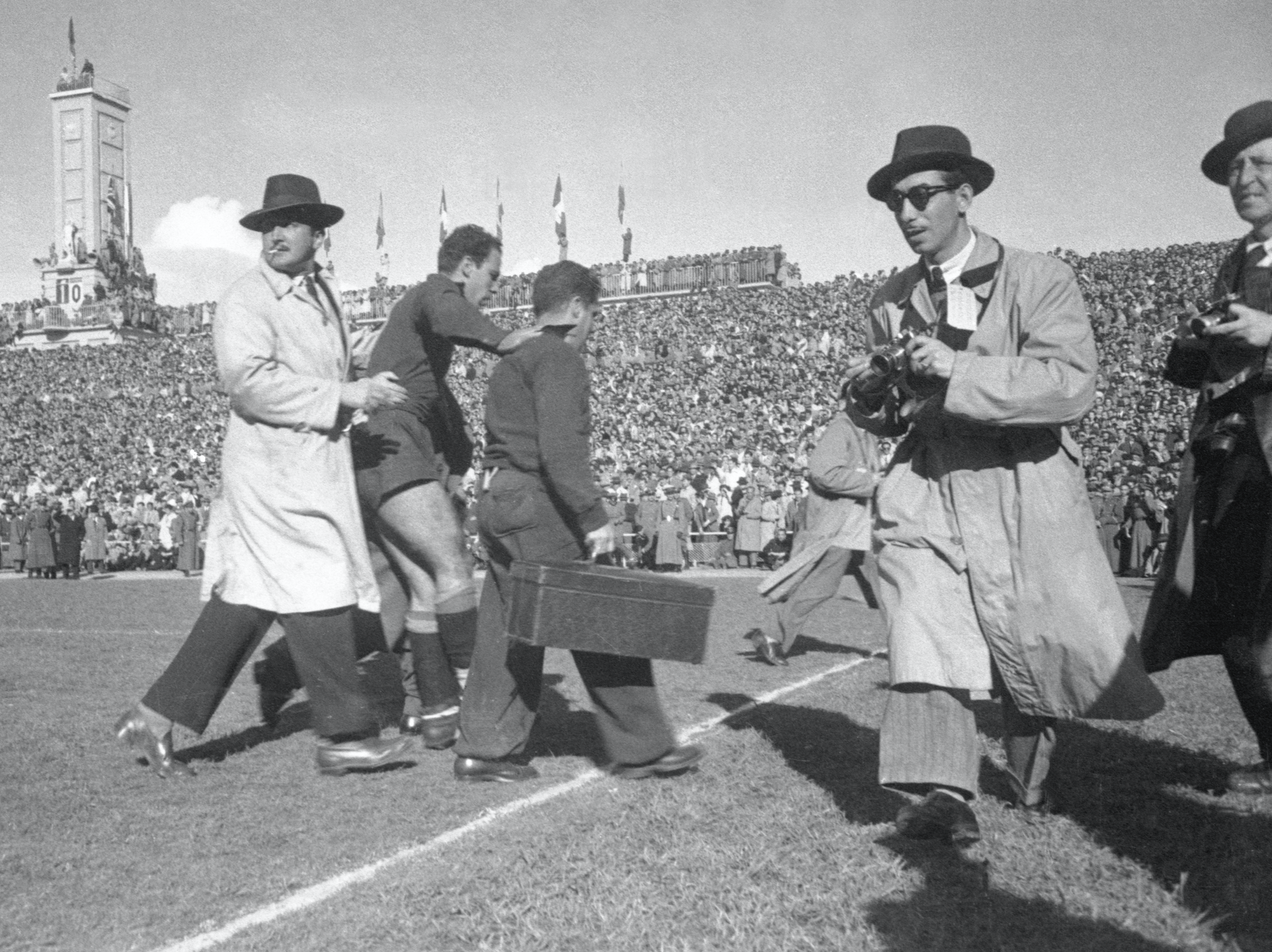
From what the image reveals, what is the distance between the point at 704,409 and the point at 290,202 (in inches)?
1038

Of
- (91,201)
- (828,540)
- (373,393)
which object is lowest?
(828,540)

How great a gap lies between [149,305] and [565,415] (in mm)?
65744

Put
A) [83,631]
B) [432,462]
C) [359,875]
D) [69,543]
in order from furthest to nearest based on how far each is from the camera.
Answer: [69,543] → [83,631] → [432,462] → [359,875]

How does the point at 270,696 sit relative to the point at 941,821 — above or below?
below

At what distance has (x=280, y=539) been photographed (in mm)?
4641

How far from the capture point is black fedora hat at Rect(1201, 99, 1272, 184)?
423 cm

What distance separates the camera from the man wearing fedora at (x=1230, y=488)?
4.24m

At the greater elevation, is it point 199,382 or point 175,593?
point 199,382

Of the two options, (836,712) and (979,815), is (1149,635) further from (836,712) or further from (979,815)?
(836,712)

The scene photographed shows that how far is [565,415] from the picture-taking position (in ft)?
14.7

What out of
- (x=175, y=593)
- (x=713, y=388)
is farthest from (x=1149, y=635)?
(x=713, y=388)

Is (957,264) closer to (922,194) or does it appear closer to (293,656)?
(922,194)

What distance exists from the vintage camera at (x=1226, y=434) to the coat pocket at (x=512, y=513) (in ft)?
7.33

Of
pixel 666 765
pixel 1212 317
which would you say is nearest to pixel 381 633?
pixel 666 765
